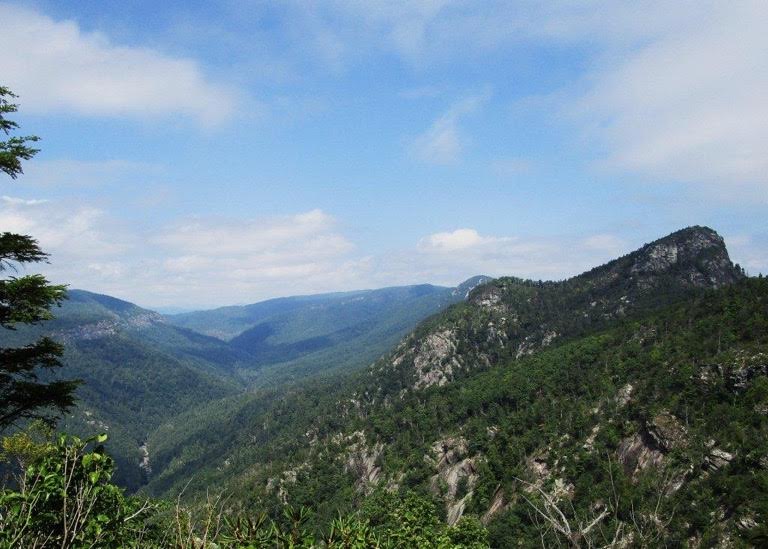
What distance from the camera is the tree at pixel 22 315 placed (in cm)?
1659

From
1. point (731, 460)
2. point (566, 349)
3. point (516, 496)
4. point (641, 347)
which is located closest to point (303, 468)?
point (516, 496)

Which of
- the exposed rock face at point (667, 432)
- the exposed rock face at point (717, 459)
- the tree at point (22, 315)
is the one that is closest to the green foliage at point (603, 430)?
the exposed rock face at point (717, 459)

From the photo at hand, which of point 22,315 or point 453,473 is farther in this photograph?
point 453,473

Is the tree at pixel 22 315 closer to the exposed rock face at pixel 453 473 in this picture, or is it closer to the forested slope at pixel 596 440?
the forested slope at pixel 596 440

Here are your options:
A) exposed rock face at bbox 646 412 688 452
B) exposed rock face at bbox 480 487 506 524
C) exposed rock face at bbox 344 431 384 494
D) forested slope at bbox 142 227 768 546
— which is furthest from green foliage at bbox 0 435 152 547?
exposed rock face at bbox 344 431 384 494

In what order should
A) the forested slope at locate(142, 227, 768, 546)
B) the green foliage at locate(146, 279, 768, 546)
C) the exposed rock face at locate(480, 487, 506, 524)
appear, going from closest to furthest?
the green foliage at locate(146, 279, 768, 546) < the forested slope at locate(142, 227, 768, 546) < the exposed rock face at locate(480, 487, 506, 524)

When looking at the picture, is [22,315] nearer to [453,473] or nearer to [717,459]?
[717,459]

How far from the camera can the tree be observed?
54.4 ft

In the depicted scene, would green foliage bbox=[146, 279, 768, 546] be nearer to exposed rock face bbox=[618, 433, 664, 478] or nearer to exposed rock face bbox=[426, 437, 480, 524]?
exposed rock face bbox=[618, 433, 664, 478]

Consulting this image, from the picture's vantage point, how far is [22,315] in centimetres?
1666

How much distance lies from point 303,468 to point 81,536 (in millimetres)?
167311

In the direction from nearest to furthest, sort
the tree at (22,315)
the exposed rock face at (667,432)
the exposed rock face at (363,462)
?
1. the tree at (22,315)
2. the exposed rock face at (667,432)
3. the exposed rock face at (363,462)

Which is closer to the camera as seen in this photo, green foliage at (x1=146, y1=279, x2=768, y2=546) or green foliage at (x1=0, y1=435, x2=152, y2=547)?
green foliage at (x1=0, y1=435, x2=152, y2=547)

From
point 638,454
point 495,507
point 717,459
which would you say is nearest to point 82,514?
point 717,459
